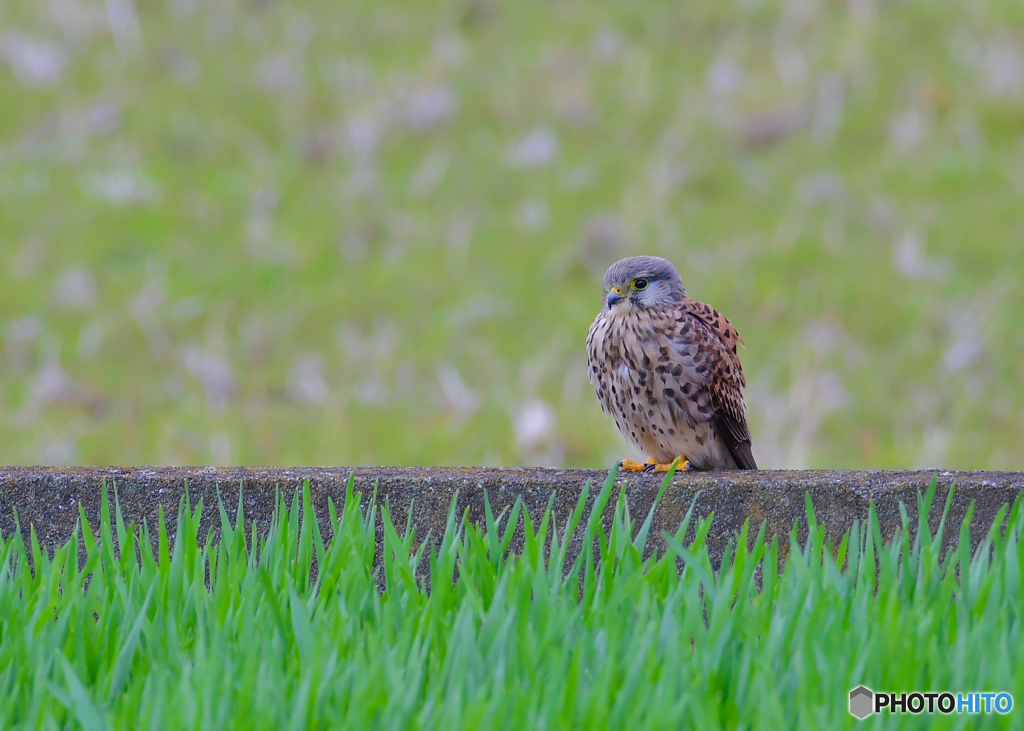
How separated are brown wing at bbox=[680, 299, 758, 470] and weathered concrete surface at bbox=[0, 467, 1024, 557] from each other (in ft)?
2.40

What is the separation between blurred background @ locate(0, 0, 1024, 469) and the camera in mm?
5988

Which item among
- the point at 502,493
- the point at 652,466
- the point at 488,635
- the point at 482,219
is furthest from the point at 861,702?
the point at 482,219

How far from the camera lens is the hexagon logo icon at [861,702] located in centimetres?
183

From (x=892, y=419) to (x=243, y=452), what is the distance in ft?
9.89

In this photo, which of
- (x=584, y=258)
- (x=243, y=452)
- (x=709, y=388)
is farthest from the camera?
(x=584, y=258)

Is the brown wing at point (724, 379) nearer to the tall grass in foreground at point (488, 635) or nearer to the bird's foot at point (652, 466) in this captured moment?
the bird's foot at point (652, 466)

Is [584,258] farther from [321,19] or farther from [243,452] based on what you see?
[321,19]

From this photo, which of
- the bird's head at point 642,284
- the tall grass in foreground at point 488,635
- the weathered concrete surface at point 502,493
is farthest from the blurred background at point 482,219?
the tall grass in foreground at point 488,635

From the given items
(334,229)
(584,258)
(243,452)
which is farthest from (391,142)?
(243,452)

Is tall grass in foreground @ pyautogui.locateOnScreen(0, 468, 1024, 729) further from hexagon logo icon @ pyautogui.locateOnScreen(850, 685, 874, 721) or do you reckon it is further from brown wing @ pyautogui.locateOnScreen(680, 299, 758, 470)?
brown wing @ pyautogui.locateOnScreen(680, 299, 758, 470)

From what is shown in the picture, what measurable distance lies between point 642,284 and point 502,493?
3.57 feet

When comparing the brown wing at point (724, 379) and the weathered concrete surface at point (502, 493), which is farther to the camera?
the brown wing at point (724, 379)

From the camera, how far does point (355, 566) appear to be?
7.36ft

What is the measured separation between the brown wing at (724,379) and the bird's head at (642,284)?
6cm
